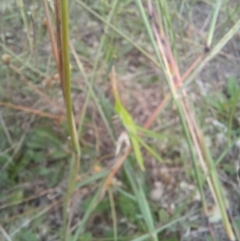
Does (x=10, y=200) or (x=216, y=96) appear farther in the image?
(x=216, y=96)

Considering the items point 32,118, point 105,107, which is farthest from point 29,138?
point 105,107

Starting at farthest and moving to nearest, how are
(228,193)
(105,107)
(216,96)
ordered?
(216,96)
(228,193)
(105,107)

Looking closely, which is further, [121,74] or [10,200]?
[121,74]

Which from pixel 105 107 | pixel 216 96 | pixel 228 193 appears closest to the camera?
pixel 105 107

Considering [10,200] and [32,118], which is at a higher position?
[32,118]

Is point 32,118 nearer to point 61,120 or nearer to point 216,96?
point 61,120

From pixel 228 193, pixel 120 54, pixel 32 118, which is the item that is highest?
pixel 120 54

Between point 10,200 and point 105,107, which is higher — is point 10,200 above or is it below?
below

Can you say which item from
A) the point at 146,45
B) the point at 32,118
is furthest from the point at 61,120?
the point at 146,45

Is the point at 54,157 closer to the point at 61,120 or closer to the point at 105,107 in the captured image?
the point at 61,120
